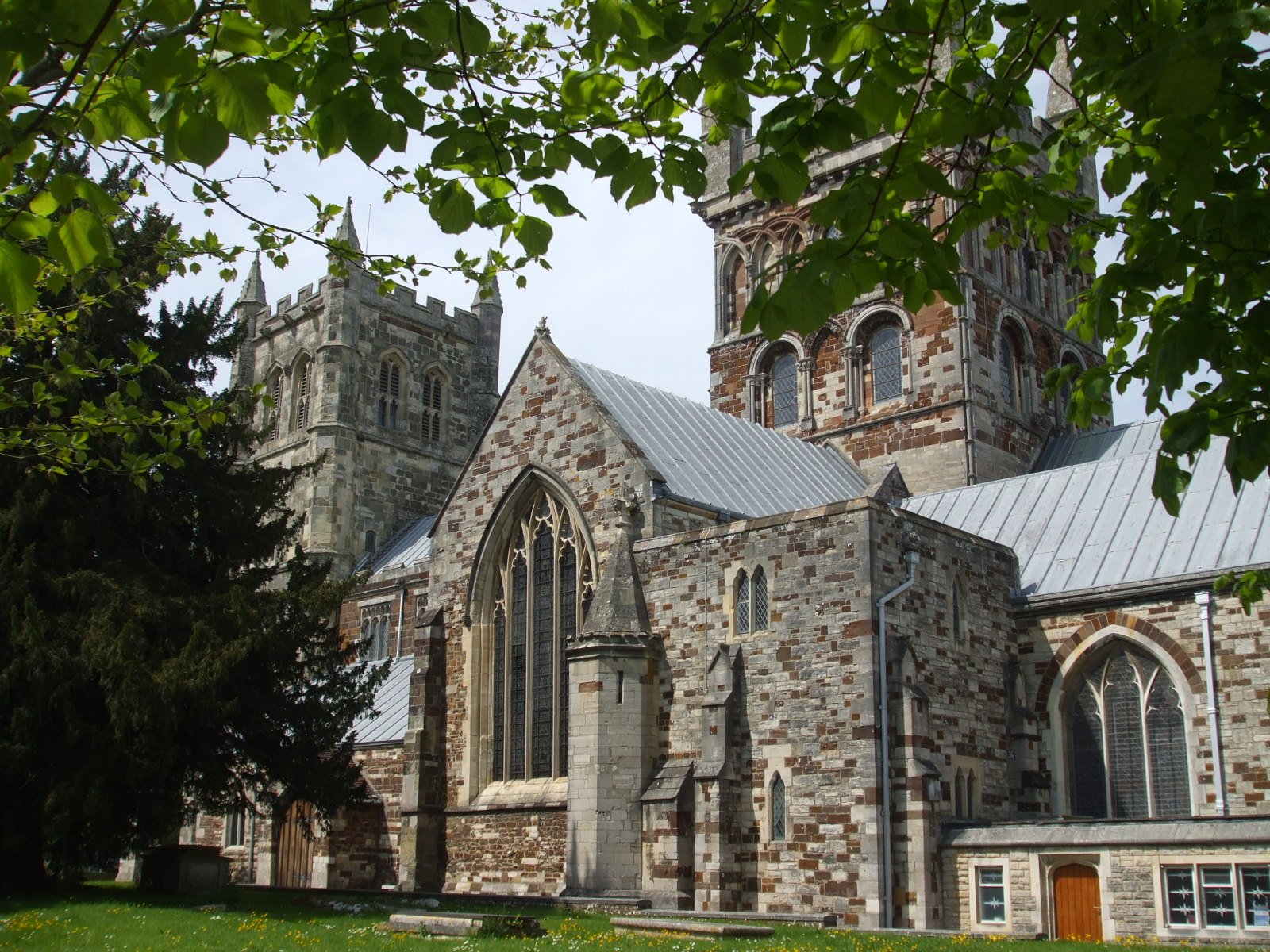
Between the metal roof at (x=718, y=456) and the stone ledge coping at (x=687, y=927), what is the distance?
343 inches

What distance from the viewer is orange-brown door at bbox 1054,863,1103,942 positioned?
1791cm

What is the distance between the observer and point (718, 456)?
27672 millimetres

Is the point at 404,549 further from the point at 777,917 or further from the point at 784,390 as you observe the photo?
the point at 777,917

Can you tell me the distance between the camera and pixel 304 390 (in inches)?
1826

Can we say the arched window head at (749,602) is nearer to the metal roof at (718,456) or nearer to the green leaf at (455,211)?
the metal roof at (718,456)

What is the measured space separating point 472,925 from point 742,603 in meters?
8.13

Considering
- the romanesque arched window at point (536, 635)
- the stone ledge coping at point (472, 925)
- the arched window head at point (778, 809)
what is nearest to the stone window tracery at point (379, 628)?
the romanesque arched window at point (536, 635)

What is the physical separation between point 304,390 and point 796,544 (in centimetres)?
2837

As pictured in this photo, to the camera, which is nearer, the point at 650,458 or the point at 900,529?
the point at 900,529

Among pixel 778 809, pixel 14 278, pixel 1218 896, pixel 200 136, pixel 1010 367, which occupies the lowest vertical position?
pixel 1218 896

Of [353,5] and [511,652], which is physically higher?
[353,5]

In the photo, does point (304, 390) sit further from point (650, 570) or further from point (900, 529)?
point (900, 529)

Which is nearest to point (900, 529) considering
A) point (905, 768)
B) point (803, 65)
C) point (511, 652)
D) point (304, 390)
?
point (905, 768)

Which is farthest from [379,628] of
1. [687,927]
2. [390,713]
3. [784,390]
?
[687,927]
